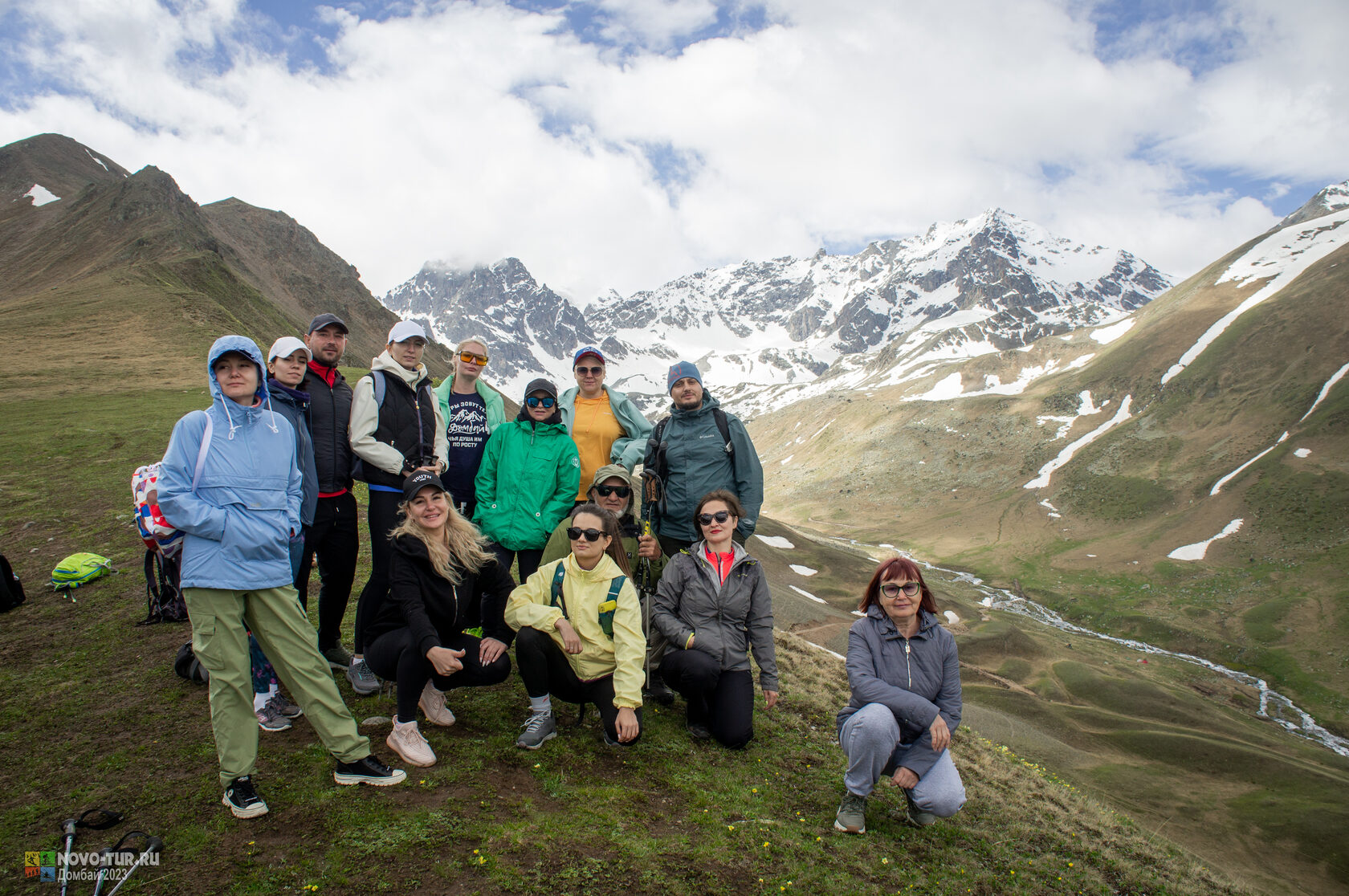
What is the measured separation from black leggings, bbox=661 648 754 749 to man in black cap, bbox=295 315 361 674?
11.7 ft

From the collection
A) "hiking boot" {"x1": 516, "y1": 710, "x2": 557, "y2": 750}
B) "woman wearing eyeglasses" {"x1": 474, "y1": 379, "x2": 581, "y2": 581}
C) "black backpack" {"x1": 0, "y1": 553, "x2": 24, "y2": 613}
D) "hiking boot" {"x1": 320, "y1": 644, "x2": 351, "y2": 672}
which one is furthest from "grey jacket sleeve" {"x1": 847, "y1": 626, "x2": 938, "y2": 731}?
"black backpack" {"x1": 0, "y1": 553, "x2": 24, "y2": 613}

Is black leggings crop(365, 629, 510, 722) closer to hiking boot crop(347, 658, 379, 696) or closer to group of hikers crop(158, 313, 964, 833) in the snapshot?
group of hikers crop(158, 313, 964, 833)

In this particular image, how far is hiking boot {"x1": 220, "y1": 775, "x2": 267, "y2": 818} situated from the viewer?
5098 mm

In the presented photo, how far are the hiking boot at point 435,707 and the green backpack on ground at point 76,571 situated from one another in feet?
27.3

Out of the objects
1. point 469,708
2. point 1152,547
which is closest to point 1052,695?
point 469,708

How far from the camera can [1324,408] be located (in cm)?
7788

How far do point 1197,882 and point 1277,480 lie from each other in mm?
88375

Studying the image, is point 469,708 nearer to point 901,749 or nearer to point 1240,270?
point 901,749

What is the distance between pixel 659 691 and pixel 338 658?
4.16m

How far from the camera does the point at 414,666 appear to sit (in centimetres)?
618

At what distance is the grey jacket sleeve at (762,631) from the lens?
7.37 m

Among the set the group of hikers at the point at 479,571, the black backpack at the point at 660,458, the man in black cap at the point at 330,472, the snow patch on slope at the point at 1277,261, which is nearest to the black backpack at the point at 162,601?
the group of hikers at the point at 479,571

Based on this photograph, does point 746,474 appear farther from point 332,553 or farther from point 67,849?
point 67,849

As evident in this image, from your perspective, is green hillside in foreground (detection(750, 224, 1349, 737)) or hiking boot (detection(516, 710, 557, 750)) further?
green hillside in foreground (detection(750, 224, 1349, 737))
